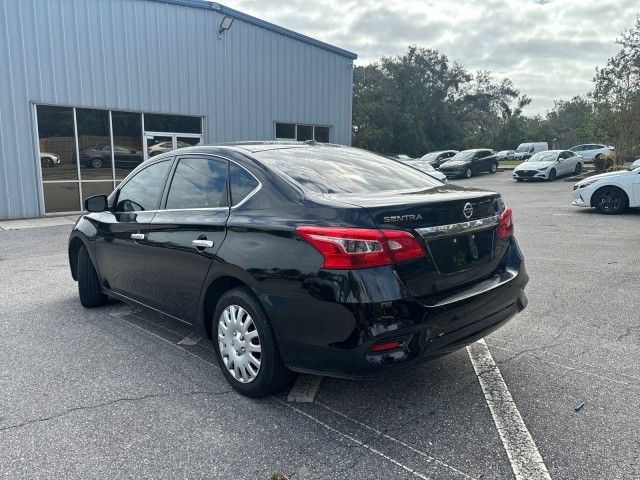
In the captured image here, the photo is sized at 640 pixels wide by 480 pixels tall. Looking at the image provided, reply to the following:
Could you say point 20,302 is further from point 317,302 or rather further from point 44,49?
point 44,49

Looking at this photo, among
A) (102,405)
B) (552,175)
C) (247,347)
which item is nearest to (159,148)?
(102,405)

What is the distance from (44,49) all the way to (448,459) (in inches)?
580

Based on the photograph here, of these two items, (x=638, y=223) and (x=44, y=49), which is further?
(x=44, y=49)

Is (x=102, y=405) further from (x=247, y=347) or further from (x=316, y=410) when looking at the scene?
(x=316, y=410)

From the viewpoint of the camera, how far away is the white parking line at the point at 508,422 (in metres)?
2.54

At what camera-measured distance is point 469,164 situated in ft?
99.9

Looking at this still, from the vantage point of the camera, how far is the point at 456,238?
308 centimetres

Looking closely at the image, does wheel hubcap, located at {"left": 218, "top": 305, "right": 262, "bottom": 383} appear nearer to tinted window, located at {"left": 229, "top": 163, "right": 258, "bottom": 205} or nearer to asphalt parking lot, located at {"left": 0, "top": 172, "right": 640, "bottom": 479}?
asphalt parking lot, located at {"left": 0, "top": 172, "right": 640, "bottom": 479}

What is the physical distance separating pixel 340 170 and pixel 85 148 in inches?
509

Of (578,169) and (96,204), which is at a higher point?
(96,204)

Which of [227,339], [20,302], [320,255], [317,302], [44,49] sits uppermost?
[44,49]

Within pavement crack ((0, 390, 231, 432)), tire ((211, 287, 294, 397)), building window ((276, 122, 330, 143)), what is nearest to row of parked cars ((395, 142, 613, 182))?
building window ((276, 122, 330, 143))

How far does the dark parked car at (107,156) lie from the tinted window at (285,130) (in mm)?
5506

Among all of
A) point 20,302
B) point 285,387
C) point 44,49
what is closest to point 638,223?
point 285,387
